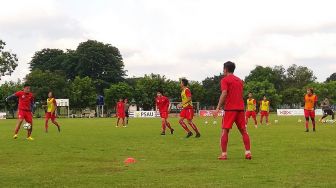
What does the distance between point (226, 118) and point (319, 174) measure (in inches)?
127

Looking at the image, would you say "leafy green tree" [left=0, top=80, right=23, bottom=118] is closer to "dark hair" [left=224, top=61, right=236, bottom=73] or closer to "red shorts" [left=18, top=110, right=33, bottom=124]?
"red shorts" [left=18, top=110, right=33, bottom=124]

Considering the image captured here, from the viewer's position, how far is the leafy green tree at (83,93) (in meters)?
92.2

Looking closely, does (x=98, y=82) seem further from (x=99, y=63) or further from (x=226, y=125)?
(x=226, y=125)

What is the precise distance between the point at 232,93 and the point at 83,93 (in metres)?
82.7

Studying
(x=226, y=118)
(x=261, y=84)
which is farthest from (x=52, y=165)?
(x=261, y=84)

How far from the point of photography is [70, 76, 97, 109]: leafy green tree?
303 feet

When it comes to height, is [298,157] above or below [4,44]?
below

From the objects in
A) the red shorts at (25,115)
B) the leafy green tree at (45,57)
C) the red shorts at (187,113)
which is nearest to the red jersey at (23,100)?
the red shorts at (25,115)

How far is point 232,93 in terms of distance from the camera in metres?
11.7

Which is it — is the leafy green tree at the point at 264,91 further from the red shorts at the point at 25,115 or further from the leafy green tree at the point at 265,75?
the red shorts at the point at 25,115

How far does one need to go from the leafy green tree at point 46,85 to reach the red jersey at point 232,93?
81.5m

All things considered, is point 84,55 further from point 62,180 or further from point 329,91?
point 62,180

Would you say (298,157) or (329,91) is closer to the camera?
(298,157)

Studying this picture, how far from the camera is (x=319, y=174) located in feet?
29.1
